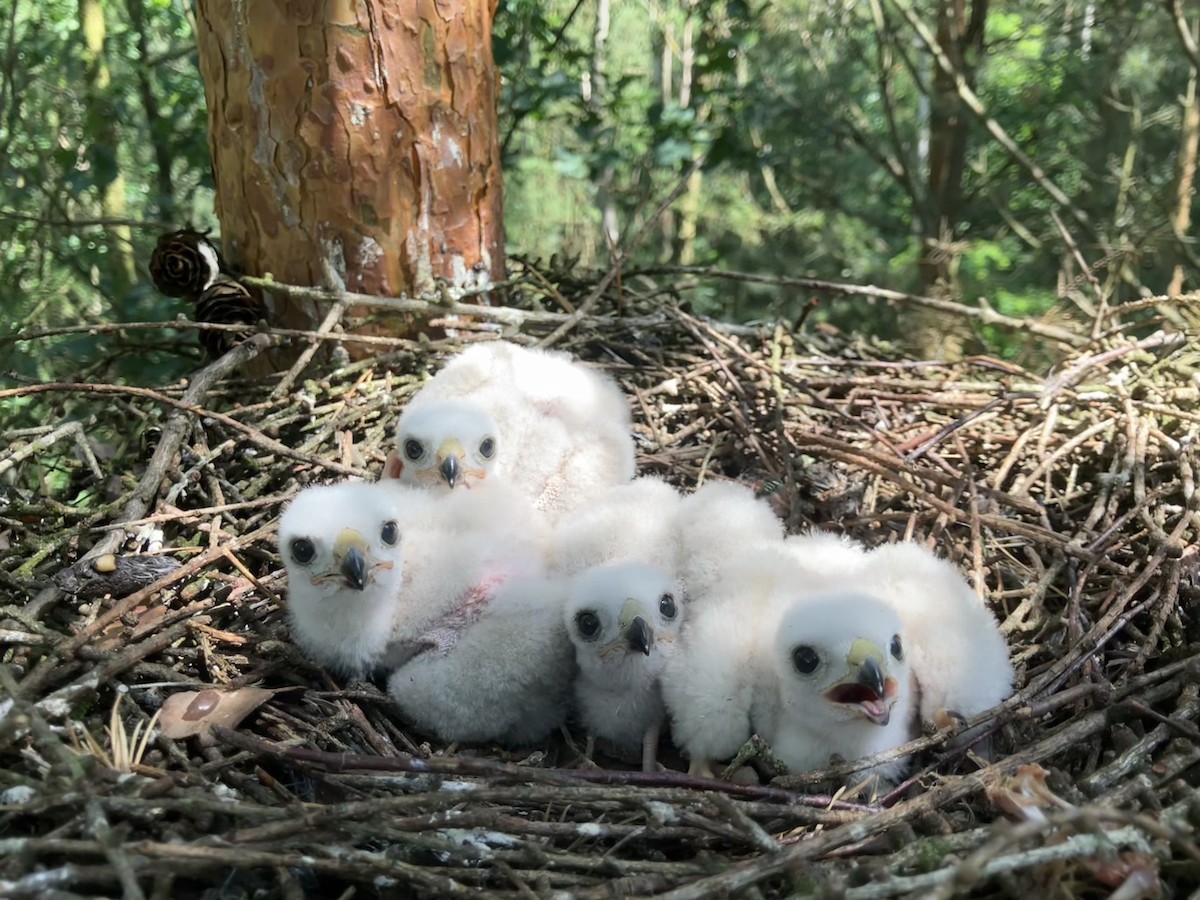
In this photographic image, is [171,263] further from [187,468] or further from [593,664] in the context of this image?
[593,664]

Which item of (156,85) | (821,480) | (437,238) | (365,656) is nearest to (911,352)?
(821,480)

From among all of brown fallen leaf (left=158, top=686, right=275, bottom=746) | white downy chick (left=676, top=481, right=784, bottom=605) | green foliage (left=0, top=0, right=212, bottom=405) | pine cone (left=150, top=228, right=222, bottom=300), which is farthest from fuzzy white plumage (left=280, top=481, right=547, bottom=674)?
green foliage (left=0, top=0, right=212, bottom=405)

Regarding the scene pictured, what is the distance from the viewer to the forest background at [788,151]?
14.3 ft

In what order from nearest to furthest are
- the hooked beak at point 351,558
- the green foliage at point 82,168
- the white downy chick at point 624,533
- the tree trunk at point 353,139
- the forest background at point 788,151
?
1. the hooked beak at point 351,558
2. the white downy chick at point 624,533
3. the tree trunk at point 353,139
4. the green foliage at point 82,168
5. the forest background at point 788,151

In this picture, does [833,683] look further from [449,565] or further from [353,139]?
[353,139]

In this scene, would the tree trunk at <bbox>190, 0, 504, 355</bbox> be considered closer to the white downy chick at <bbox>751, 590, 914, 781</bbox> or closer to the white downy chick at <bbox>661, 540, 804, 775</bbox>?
the white downy chick at <bbox>661, 540, 804, 775</bbox>

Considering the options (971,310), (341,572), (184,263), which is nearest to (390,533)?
(341,572)

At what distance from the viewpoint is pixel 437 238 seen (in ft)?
10.3

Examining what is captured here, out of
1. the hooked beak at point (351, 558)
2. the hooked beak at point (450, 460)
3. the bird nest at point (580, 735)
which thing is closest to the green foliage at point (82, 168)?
the bird nest at point (580, 735)

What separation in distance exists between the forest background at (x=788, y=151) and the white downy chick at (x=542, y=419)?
0.73 meters

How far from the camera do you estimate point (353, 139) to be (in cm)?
289

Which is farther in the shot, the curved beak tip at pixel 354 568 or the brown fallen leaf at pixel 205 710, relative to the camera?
the curved beak tip at pixel 354 568

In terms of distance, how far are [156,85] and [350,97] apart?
327cm

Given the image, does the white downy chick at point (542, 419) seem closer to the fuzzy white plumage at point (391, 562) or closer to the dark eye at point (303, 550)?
the fuzzy white plumage at point (391, 562)
